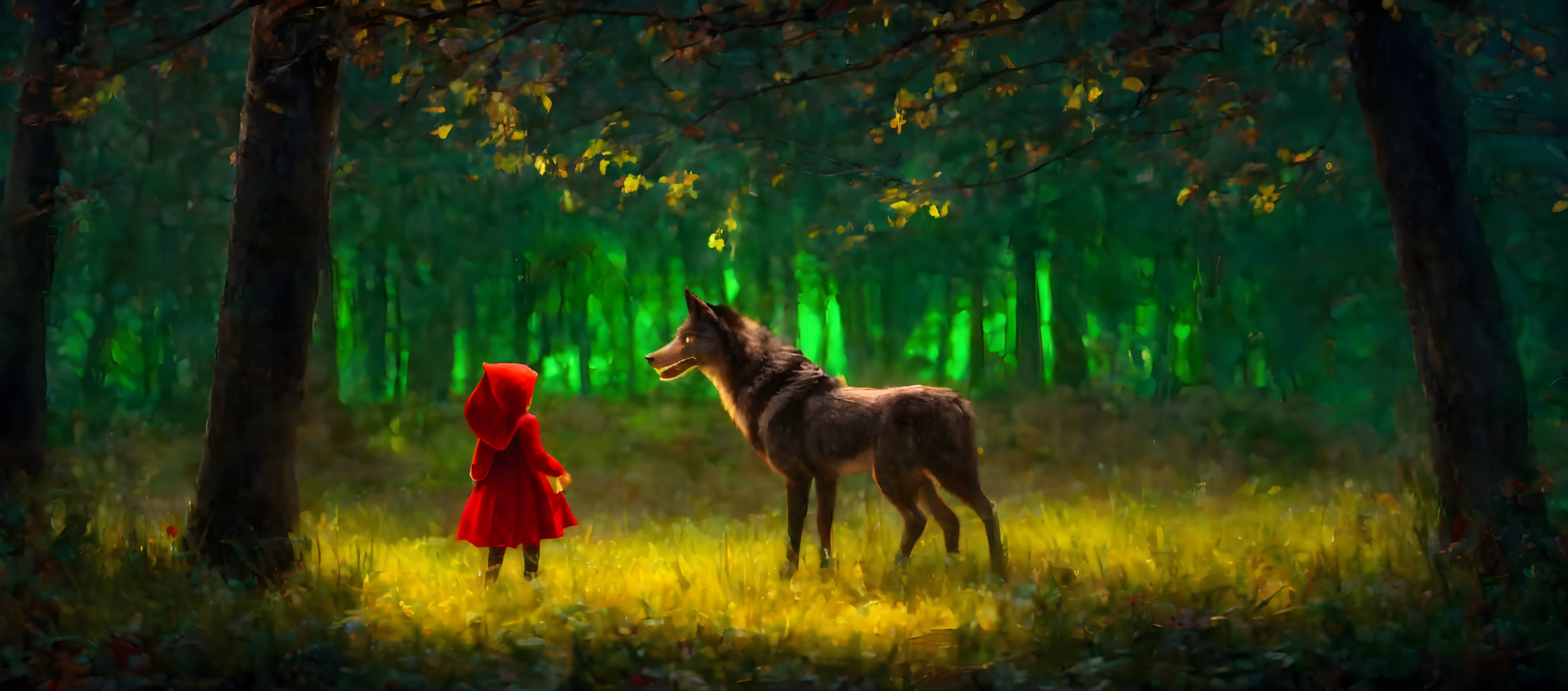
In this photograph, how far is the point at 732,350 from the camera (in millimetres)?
8609

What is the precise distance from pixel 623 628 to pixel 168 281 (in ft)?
48.6

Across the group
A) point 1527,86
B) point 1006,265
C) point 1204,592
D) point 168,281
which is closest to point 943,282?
point 1006,265

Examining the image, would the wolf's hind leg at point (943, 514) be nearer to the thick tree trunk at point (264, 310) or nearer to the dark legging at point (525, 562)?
the dark legging at point (525, 562)

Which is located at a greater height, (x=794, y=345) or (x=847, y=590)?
(x=794, y=345)

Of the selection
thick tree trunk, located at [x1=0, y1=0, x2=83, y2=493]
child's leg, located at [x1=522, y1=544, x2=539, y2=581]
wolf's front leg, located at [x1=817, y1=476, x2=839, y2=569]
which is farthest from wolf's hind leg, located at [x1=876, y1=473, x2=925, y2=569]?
thick tree trunk, located at [x1=0, y1=0, x2=83, y2=493]

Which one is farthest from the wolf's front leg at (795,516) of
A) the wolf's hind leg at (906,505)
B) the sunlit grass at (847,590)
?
the wolf's hind leg at (906,505)

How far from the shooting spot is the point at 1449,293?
7320 mm

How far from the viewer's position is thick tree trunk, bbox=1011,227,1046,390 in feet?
62.5

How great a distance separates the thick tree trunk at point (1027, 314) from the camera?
19062 millimetres

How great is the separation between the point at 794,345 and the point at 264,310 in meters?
3.84

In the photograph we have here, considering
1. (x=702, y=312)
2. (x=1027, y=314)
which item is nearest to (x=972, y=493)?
(x=702, y=312)

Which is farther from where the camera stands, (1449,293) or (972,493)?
(972,493)

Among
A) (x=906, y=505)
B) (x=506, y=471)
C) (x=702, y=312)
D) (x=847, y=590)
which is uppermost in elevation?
(x=702, y=312)

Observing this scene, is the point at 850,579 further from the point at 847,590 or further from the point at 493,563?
the point at 493,563
